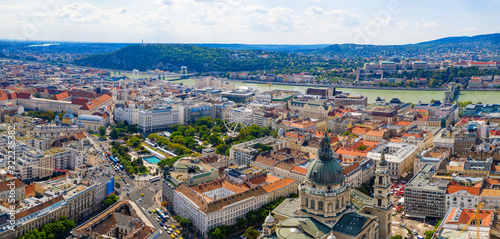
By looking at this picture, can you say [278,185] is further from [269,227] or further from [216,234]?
[269,227]

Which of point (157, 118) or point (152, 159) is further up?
point (157, 118)

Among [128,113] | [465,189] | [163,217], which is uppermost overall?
[128,113]

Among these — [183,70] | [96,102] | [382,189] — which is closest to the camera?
[382,189]

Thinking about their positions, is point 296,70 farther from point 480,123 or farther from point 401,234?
point 401,234

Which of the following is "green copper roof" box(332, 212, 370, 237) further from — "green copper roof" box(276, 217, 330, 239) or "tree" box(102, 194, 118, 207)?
"tree" box(102, 194, 118, 207)

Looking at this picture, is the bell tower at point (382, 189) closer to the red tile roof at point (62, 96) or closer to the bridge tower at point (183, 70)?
the red tile roof at point (62, 96)

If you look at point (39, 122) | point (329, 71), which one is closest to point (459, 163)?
point (39, 122)

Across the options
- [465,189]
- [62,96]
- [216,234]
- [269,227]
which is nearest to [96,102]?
[62,96]

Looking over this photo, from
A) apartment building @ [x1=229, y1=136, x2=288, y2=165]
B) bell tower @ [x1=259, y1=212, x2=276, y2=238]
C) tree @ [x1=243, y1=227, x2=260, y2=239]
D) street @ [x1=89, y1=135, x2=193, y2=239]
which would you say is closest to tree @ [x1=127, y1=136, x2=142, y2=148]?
street @ [x1=89, y1=135, x2=193, y2=239]
